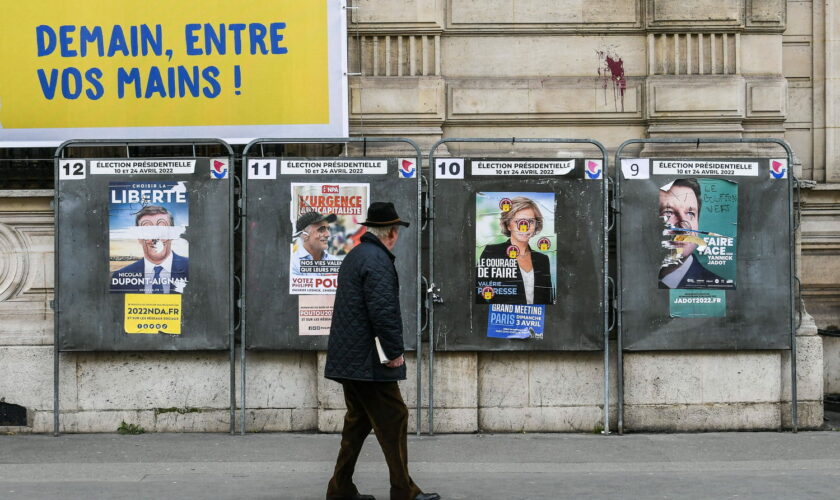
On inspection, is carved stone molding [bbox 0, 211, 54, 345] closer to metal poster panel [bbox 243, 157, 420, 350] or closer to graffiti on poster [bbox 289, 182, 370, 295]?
metal poster panel [bbox 243, 157, 420, 350]

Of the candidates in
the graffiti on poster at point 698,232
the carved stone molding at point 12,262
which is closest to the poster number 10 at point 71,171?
the carved stone molding at point 12,262

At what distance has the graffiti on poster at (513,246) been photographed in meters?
9.23

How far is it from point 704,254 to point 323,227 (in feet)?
10.2

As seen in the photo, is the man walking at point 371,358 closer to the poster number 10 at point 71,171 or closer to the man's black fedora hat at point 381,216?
the man's black fedora hat at point 381,216

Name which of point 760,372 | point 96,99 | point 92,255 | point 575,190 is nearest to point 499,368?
point 575,190

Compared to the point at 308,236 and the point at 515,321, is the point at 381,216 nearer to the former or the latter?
the point at 308,236

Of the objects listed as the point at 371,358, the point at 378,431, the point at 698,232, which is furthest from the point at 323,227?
the point at 698,232

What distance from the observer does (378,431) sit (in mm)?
6840

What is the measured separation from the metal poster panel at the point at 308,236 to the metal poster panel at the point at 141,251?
25cm

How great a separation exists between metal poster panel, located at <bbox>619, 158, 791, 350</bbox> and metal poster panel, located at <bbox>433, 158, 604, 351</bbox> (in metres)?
0.53

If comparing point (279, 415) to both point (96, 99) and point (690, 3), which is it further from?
point (690, 3)

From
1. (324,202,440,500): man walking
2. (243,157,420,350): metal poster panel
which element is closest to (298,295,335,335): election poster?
(243,157,420,350): metal poster panel

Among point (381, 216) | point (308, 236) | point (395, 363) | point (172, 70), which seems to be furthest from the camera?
point (172, 70)

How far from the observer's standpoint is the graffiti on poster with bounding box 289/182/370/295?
919 cm
